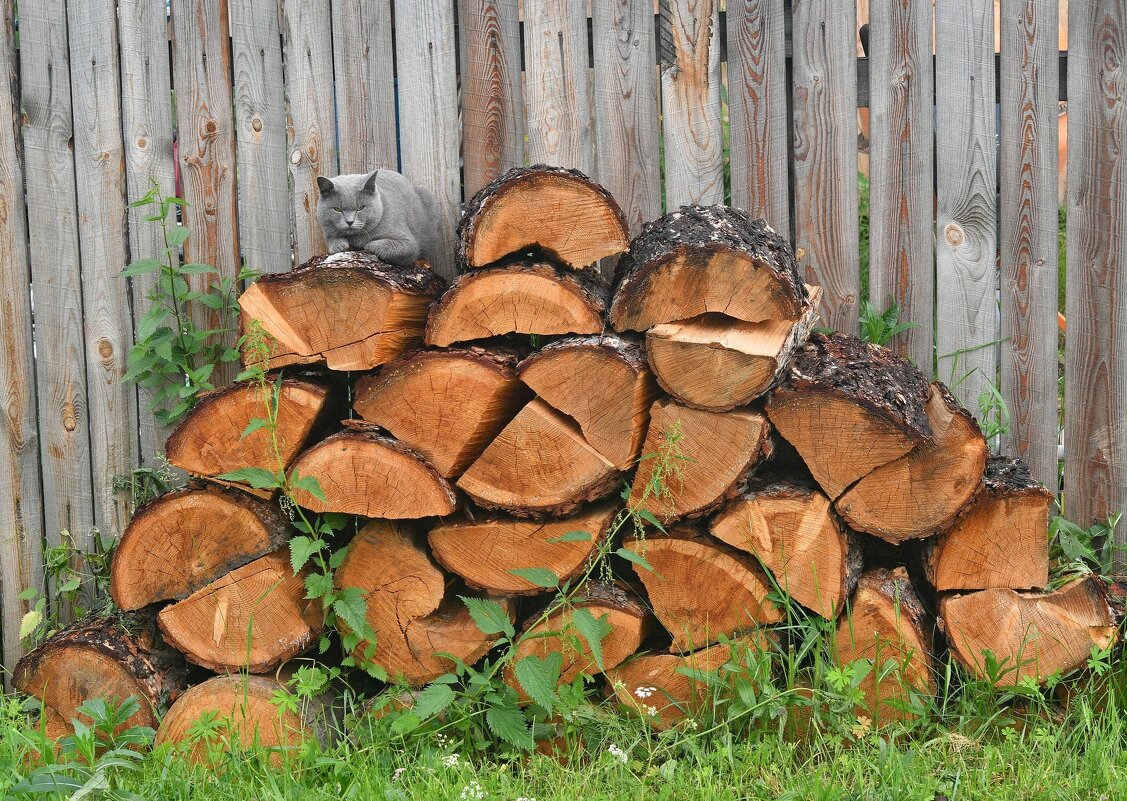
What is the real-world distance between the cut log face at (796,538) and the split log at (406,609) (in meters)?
0.75

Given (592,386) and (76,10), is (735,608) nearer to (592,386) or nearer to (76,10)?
(592,386)

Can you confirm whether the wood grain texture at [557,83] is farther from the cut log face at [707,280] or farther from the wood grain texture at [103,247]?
the wood grain texture at [103,247]

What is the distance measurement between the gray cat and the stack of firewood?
0.25 m

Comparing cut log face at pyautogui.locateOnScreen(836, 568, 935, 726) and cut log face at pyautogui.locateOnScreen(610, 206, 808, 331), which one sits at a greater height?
cut log face at pyautogui.locateOnScreen(610, 206, 808, 331)

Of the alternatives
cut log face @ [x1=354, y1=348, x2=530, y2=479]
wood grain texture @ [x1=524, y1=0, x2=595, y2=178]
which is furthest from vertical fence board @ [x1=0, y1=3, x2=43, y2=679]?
wood grain texture @ [x1=524, y1=0, x2=595, y2=178]

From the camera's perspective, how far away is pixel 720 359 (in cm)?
271

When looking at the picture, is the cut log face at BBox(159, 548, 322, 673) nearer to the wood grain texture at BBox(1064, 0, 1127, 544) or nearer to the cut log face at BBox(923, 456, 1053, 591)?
the cut log face at BBox(923, 456, 1053, 591)

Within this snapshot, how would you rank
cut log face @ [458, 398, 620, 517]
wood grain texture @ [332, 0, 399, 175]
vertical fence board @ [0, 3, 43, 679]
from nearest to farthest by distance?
cut log face @ [458, 398, 620, 517] → wood grain texture @ [332, 0, 399, 175] → vertical fence board @ [0, 3, 43, 679]

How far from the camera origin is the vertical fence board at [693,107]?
3.39 m

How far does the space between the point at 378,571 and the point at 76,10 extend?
227 cm

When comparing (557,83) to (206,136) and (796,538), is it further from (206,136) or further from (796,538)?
(796,538)

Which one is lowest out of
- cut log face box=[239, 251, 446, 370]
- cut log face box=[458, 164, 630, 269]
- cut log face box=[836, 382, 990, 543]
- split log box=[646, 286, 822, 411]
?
cut log face box=[836, 382, 990, 543]

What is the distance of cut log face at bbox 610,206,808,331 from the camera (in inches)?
108

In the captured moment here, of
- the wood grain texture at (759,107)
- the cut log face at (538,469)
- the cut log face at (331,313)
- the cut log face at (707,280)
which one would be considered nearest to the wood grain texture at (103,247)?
the cut log face at (331,313)
